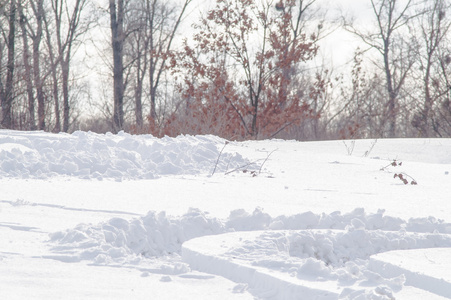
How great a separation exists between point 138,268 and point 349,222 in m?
1.61

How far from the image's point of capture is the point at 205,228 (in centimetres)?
345

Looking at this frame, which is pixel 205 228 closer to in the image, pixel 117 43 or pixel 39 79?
pixel 39 79

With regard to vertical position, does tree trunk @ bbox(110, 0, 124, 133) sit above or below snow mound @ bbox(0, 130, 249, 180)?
above

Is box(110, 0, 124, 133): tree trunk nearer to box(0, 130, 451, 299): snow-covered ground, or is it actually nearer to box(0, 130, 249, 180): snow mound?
box(0, 130, 249, 180): snow mound

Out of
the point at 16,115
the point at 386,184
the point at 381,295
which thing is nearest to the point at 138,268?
the point at 381,295

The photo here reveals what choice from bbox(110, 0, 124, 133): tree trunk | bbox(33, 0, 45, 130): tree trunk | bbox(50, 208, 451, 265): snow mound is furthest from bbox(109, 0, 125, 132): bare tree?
bbox(50, 208, 451, 265): snow mound

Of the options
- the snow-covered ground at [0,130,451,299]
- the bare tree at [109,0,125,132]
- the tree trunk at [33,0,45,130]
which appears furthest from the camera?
the bare tree at [109,0,125,132]

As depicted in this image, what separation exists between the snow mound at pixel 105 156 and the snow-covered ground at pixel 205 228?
0.08 ft

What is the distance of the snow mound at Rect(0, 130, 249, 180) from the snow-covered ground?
0.02m

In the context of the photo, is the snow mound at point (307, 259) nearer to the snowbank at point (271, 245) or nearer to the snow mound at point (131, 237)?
the snowbank at point (271, 245)

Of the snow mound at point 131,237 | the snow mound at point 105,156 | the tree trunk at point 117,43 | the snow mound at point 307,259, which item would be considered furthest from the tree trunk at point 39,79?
the snow mound at point 307,259

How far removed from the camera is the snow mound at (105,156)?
6.14m

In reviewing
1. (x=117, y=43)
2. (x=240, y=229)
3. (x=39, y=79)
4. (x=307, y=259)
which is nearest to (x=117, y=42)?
(x=117, y=43)

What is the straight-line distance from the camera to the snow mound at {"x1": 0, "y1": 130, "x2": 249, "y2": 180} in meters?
6.14
